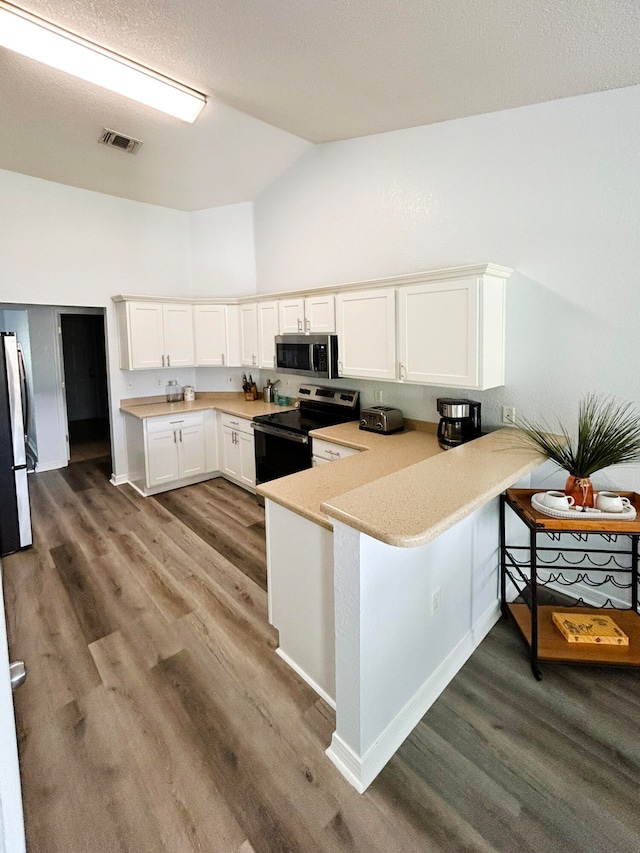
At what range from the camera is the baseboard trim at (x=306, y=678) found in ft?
6.06

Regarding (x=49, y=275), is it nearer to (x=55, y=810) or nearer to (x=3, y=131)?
(x=3, y=131)

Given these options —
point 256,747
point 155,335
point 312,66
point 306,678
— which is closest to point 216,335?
point 155,335

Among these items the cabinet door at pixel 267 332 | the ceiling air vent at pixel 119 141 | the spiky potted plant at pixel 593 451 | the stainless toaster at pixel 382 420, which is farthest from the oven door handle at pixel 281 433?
→ the ceiling air vent at pixel 119 141

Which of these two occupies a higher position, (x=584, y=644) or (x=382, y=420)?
(x=382, y=420)

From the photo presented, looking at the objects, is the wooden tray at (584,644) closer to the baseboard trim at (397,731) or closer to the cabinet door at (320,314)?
the baseboard trim at (397,731)

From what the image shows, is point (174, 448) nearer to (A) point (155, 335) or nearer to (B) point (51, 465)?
(A) point (155, 335)

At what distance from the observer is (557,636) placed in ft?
6.95

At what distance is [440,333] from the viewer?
2645 mm

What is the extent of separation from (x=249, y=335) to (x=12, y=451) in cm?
247

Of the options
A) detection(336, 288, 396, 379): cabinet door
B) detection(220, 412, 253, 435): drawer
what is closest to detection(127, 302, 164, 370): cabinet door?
detection(220, 412, 253, 435): drawer

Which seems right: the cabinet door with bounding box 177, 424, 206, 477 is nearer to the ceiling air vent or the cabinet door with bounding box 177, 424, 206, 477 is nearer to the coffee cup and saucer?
the ceiling air vent

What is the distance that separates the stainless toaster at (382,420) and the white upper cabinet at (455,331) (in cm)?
46

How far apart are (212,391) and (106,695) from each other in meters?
3.83

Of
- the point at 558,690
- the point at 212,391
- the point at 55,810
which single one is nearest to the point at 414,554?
the point at 558,690
